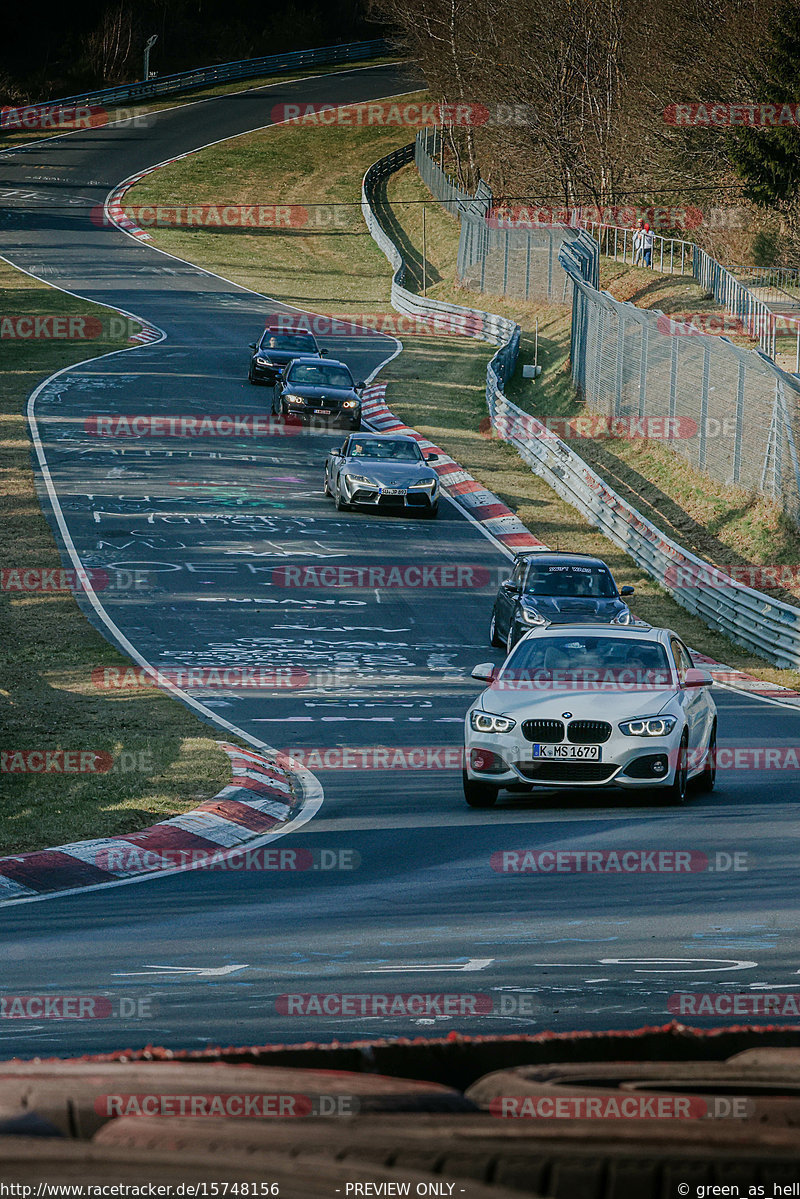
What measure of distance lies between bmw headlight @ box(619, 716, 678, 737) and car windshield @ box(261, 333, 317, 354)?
102 ft

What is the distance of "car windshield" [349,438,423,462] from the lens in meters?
30.7

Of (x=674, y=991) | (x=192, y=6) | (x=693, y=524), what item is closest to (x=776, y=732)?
(x=674, y=991)

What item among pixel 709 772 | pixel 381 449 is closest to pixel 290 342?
pixel 381 449

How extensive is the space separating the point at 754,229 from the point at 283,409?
82.3 feet

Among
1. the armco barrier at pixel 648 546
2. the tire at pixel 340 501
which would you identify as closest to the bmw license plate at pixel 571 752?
the armco barrier at pixel 648 546

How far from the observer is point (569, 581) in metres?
21.7

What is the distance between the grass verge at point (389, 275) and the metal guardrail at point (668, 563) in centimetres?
23

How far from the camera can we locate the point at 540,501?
32188 mm

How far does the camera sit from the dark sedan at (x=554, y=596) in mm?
20908

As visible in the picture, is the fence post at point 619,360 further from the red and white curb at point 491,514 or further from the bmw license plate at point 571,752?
the bmw license plate at point 571,752

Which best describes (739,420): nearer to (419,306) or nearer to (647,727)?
(647,727)

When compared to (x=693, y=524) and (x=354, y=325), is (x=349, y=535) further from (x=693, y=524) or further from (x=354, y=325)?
(x=354, y=325)

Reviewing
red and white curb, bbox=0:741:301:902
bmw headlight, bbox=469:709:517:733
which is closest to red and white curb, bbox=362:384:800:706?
bmw headlight, bbox=469:709:517:733

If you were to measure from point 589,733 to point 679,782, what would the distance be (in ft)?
2.94
